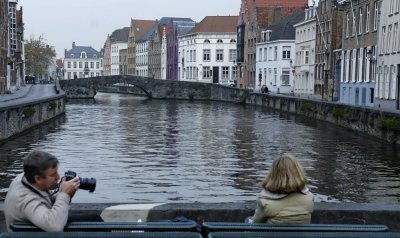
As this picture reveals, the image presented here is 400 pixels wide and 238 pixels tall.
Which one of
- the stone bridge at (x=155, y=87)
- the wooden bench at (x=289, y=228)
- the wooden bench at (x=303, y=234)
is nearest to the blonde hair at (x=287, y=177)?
the wooden bench at (x=289, y=228)

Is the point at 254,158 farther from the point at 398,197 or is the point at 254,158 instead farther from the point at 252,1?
the point at 252,1

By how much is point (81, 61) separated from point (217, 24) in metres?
76.6

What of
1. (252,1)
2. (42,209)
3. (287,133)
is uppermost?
(252,1)

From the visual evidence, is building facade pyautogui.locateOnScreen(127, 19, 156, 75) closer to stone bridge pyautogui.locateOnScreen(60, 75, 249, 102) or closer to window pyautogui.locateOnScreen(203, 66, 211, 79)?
window pyautogui.locateOnScreen(203, 66, 211, 79)

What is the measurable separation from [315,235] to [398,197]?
10174mm

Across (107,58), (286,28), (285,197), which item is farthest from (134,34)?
(285,197)

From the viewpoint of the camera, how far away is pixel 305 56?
213ft

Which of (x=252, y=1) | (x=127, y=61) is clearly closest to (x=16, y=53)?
(x=252, y=1)

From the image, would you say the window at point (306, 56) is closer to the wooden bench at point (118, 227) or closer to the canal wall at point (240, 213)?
the canal wall at point (240, 213)

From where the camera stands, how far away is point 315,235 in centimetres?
450

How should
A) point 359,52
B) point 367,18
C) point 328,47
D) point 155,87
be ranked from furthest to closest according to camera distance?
point 155,87 → point 328,47 → point 359,52 → point 367,18

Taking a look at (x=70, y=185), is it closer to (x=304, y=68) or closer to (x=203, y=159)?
(x=203, y=159)

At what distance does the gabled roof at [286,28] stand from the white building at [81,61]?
313 ft

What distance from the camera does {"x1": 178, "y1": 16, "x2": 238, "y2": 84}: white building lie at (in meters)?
97.2
